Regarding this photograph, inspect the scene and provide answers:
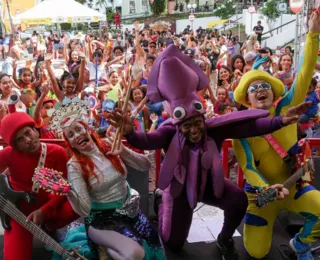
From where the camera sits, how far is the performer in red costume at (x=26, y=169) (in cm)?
297

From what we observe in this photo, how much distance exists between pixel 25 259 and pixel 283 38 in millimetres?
20468

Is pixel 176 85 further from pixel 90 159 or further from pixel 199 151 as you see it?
pixel 90 159

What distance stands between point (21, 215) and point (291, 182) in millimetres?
2027

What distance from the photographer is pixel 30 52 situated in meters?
19.2

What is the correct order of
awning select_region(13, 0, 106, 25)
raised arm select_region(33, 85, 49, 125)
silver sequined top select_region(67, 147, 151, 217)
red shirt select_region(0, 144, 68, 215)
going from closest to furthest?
1. silver sequined top select_region(67, 147, 151, 217)
2. red shirt select_region(0, 144, 68, 215)
3. raised arm select_region(33, 85, 49, 125)
4. awning select_region(13, 0, 106, 25)

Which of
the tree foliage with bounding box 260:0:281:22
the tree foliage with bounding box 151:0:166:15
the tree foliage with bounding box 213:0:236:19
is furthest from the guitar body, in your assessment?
the tree foliage with bounding box 151:0:166:15

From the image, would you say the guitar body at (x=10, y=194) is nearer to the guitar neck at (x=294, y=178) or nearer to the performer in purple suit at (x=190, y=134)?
the performer in purple suit at (x=190, y=134)

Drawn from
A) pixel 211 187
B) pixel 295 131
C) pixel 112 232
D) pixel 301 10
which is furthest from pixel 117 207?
pixel 301 10

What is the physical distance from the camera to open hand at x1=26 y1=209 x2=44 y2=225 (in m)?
2.93

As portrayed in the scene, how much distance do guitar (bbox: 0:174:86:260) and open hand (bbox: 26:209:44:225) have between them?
0.03 metres

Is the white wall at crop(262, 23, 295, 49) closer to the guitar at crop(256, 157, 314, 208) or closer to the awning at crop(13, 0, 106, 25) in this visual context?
the awning at crop(13, 0, 106, 25)

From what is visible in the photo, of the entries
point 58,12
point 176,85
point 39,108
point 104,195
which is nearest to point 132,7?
point 58,12

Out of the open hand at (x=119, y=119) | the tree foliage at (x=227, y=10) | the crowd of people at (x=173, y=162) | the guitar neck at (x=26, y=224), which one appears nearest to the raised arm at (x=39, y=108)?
the crowd of people at (x=173, y=162)

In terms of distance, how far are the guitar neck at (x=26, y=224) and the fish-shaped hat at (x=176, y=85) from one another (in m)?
1.25
